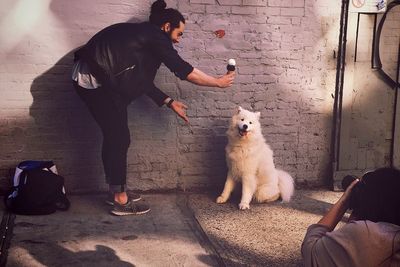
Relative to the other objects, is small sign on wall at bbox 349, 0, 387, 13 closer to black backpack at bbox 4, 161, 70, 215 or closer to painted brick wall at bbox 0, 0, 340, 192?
painted brick wall at bbox 0, 0, 340, 192

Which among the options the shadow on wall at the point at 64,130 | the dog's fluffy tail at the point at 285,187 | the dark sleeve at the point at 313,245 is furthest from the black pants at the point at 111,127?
the dark sleeve at the point at 313,245

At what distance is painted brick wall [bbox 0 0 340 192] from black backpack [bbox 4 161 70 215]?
1.46ft

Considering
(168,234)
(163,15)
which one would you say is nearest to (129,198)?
(168,234)

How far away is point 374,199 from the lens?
217 cm

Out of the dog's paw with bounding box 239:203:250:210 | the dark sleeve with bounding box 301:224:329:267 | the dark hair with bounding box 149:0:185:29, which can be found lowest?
the dog's paw with bounding box 239:203:250:210

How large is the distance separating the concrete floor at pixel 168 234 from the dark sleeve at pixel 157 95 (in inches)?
42.9

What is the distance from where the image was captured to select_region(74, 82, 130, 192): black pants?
4539 millimetres

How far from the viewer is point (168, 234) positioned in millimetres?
4176

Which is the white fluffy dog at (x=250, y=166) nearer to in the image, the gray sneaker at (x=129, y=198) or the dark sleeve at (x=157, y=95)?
the dark sleeve at (x=157, y=95)

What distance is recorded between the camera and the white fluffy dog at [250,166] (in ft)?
16.0

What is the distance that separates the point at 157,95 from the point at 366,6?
2620 mm

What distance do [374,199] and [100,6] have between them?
3684mm

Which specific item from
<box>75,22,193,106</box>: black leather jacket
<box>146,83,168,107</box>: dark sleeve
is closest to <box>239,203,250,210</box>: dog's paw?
<box>146,83,168,107</box>: dark sleeve

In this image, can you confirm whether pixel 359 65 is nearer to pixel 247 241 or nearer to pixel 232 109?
pixel 232 109
